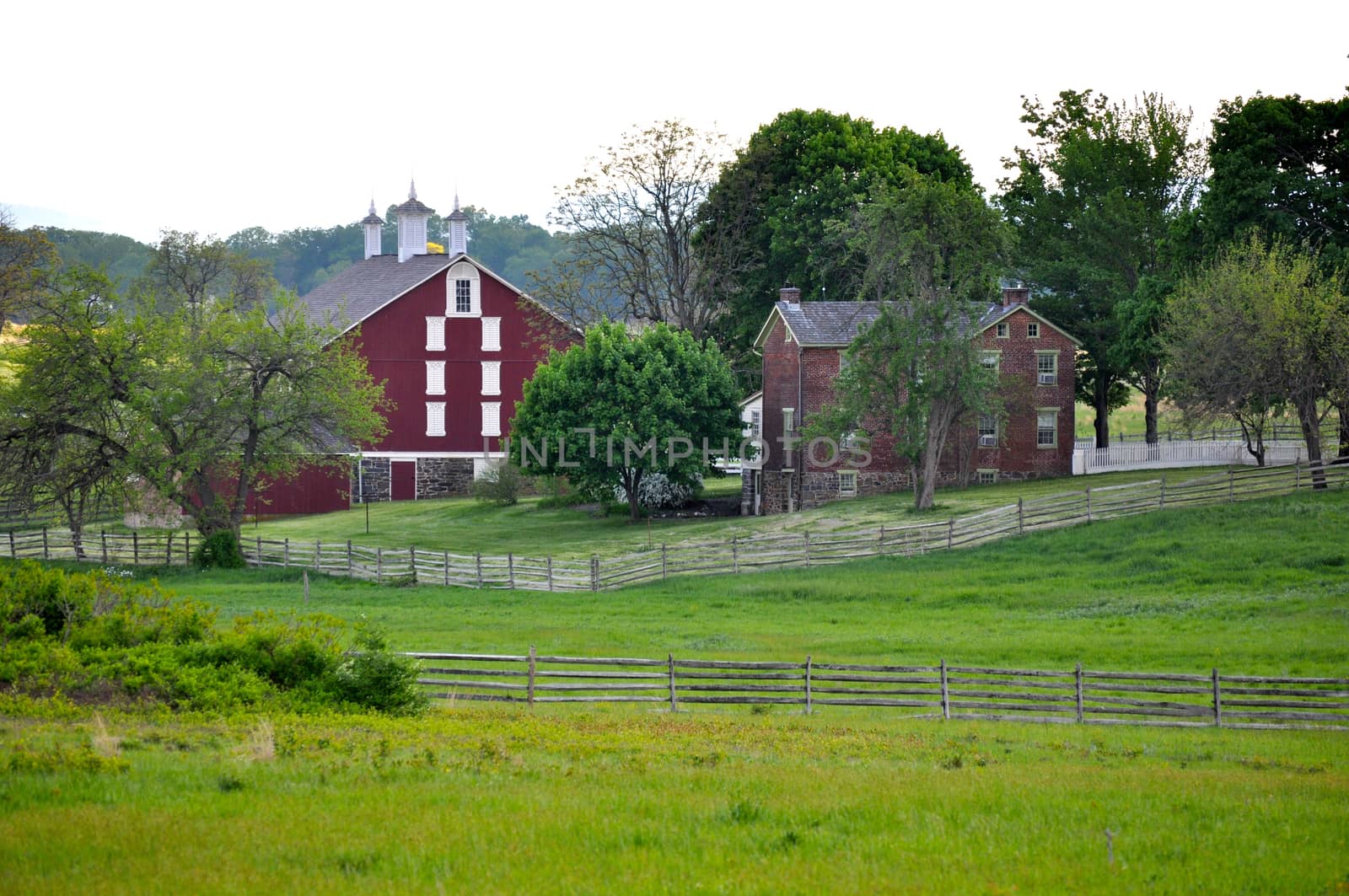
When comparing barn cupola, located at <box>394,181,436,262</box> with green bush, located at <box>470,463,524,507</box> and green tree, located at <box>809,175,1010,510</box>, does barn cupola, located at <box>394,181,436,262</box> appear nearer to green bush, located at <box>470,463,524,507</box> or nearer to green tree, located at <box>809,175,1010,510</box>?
green bush, located at <box>470,463,524,507</box>

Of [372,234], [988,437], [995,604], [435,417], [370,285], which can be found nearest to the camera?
[995,604]

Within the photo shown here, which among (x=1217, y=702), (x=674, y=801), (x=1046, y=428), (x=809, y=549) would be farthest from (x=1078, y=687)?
(x=1046, y=428)

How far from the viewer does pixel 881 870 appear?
34.8 feet

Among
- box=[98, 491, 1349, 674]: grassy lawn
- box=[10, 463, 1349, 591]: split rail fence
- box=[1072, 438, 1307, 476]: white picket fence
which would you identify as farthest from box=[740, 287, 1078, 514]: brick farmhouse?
box=[98, 491, 1349, 674]: grassy lawn

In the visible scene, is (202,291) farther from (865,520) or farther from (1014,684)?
(1014,684)

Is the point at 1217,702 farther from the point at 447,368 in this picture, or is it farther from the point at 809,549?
the point at 447,368

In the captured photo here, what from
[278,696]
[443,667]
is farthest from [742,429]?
[278,696]

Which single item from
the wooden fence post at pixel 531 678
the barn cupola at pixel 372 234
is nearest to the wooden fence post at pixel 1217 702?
the wooden fence post at pixel 531 678

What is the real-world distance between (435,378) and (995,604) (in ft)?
143

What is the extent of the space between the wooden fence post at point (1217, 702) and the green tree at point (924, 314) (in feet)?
91.8

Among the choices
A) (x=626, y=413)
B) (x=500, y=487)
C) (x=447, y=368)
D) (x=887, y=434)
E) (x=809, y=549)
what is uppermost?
(x=447, y=368)

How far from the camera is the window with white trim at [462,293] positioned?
71.8 metres

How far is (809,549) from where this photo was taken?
41.8 metres

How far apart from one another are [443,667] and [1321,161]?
4376 cm
